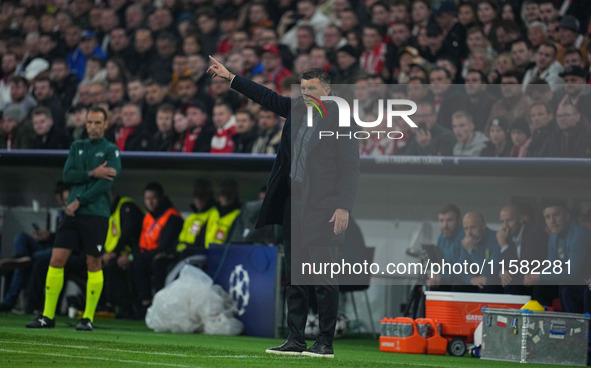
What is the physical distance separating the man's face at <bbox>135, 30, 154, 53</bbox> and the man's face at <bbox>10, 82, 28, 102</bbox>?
204 centimetres

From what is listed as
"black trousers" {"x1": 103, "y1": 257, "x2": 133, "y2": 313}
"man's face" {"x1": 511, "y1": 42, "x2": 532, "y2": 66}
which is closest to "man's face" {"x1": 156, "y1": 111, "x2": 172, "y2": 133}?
"black trousers" {"x1": 103, "y1": 257, "x2": 133, "y2": 313}

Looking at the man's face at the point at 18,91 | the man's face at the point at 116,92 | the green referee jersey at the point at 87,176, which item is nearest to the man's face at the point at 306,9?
the man's face at the point at 116,92

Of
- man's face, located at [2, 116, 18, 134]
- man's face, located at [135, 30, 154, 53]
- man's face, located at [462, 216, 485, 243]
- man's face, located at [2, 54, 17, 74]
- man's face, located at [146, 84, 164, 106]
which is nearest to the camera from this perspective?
man's face, located at [462, 216, 485, 243]

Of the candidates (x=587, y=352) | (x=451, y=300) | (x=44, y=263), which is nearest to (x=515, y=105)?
(x=451, y=300)

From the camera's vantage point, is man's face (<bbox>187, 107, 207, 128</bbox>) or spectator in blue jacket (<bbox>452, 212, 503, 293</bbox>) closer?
spectator in blue jacket (<bbox>452, 212, 503, 293</bbox>)

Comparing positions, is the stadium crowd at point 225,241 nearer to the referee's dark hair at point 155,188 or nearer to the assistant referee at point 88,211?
the referee's dark hair at point 155,188

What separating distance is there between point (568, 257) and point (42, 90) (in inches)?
362

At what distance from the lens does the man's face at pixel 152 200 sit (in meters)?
12.5

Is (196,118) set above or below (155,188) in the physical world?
above

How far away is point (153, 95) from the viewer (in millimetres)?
14578

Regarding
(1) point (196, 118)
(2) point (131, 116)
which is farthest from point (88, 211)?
(2) point (131, 116)

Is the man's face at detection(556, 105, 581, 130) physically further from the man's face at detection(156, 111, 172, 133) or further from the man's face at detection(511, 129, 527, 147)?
Result: the man's face at detection(156, 111, 172, 133)

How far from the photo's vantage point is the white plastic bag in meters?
10.5

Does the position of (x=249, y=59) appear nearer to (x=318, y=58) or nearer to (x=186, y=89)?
(x=186, y=89)
